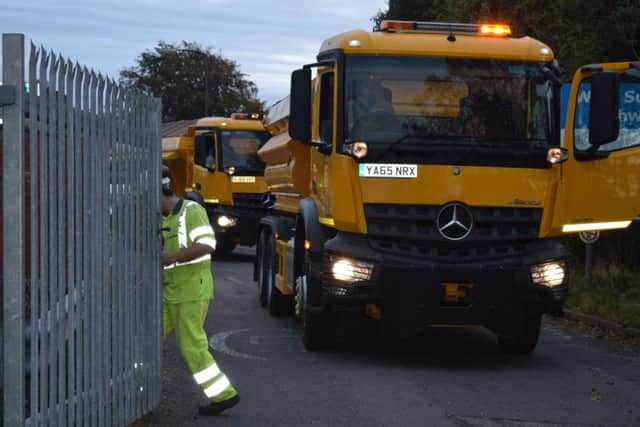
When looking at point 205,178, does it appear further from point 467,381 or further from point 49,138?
point 49,138

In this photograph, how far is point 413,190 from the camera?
10320mm

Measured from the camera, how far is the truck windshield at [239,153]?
23509 millimetres

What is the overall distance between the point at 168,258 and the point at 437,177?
326cm

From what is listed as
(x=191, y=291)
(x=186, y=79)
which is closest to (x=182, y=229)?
(x=191, y=291)

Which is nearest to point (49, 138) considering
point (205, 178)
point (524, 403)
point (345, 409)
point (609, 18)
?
point (345, 409)

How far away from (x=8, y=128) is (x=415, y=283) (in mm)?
5461

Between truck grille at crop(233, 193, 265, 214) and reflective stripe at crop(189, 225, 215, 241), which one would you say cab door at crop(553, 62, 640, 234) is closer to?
reflective stripe at crop(189, 225, 215, 241)

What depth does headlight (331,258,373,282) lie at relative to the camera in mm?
10188

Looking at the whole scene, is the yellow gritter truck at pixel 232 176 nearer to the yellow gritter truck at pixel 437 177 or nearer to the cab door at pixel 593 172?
the cab door at pixel 593 172

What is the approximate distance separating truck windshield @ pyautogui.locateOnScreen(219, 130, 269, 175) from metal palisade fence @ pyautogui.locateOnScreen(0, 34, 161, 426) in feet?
50.4

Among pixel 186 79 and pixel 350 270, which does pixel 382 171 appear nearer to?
pixel 350 270

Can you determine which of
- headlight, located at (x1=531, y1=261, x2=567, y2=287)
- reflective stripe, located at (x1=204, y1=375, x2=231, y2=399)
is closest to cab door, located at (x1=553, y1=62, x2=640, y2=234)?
headlight, located at (x1=531, y1=261, x2=567, y2=287)

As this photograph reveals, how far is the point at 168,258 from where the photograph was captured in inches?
314

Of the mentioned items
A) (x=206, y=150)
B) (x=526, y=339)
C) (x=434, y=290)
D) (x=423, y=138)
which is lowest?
(x=526, y=339)
